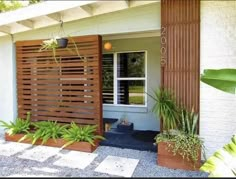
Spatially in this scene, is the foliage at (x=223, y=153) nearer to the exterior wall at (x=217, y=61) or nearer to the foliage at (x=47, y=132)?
the exterior wall at (x=217, y=61)

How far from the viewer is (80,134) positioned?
23.1 feet

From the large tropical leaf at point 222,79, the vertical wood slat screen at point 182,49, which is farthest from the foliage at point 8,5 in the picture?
the large tropical leaf at point 222,79

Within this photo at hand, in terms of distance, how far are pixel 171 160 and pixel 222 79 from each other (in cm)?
241

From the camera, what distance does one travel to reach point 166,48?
6391mm

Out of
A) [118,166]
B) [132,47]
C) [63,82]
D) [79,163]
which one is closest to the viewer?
[118,166]

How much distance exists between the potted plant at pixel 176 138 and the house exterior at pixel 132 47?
0.54m

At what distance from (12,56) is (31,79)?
1130 millimetres

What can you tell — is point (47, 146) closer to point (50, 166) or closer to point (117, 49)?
point (50, 166)

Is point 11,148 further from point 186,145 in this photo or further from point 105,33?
point 186,145

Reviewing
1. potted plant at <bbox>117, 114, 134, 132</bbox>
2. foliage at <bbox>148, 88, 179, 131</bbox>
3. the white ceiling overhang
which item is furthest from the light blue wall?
foliage at <bbox>148, 88, 179, 131</bbox>

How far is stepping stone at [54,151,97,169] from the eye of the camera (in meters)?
5.98

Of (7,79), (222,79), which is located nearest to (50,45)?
(7,79)

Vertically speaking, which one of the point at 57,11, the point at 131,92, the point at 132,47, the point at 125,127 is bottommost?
the point at 125,127

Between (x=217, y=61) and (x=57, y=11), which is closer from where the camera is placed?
(x=217, y=61)
